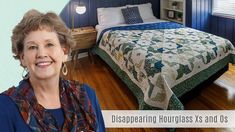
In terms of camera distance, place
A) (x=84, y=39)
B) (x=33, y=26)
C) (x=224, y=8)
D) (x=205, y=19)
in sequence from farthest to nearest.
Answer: (x=205, y=19) → (x=224, y=8) → (x=84, y=39) → (x=33, y=26)

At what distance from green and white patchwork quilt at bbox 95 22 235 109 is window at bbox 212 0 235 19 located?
3.34ft

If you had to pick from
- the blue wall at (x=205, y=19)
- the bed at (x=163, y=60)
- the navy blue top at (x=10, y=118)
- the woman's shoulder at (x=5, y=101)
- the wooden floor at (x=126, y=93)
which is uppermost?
the blue wall at (x=205, y=19)

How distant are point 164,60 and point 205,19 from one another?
2.47m

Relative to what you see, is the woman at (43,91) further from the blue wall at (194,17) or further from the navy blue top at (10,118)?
the blue wall at (194,17)

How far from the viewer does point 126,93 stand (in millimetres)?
3068

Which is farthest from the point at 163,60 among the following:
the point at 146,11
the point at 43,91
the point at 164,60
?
the point at 146,11

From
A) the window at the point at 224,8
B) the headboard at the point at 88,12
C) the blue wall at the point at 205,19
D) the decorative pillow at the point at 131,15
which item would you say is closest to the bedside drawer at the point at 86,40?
the headboard at the point at 88,12

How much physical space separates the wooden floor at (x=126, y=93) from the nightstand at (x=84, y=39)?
0.95 ft

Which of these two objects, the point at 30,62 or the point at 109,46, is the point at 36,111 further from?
the point at 109,46

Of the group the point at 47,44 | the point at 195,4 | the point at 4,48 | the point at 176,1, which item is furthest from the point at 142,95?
the point at 176,1

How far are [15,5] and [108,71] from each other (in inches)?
80.5

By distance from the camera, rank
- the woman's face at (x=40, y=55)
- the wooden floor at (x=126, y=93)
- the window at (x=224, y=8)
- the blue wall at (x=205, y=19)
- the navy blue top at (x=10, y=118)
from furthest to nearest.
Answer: the blue wall at (x=205, y=19), the window at (x=224, y=8), the wooden floor at (x=126, y=93), the woman's face at (x=40, y=55), the navy blue top at (x=10, y=118)

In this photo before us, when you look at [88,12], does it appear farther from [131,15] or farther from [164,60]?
[164,60]

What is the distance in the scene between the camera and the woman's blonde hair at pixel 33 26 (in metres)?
1.01
